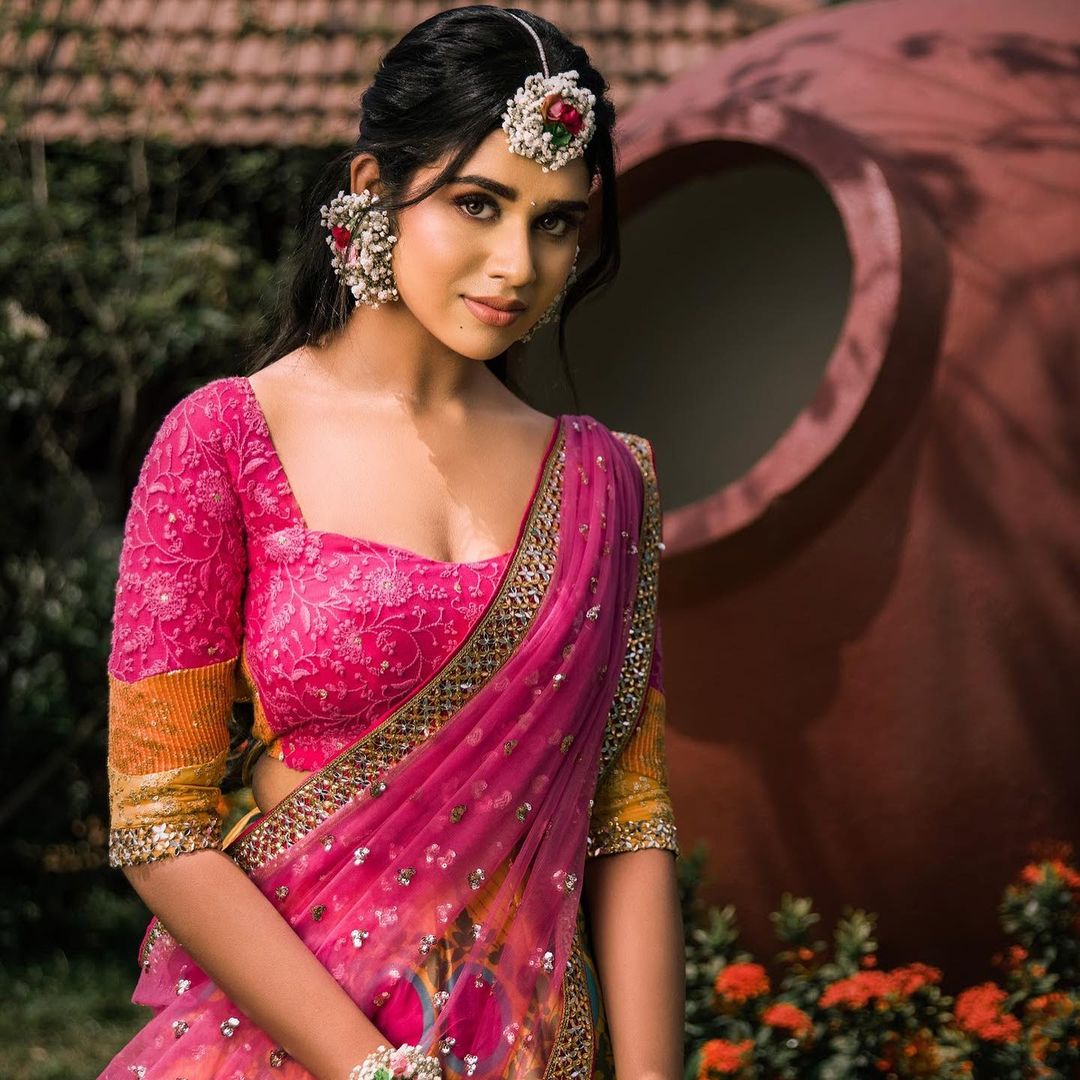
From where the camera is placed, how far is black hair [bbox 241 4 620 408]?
1442mm

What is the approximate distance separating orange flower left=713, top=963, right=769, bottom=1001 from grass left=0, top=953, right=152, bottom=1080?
1.81 m

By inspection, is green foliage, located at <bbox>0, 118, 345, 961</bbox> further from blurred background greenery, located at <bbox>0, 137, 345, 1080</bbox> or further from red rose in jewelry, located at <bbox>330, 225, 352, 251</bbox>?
red rose in jewelry, located at <bbox>330, 225, 352, 251</bbox>

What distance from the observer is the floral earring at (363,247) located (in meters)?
1.49

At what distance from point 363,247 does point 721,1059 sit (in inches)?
57.4

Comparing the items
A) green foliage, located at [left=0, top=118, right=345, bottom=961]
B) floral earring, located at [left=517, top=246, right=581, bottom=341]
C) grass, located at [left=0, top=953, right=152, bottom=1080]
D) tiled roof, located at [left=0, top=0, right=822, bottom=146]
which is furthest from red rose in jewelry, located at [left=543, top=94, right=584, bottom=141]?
tiled roof, located at [left=0, top=0, right=822, bottom=146]

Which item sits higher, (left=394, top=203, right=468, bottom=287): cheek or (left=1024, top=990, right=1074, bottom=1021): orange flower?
(left=394, top=203, right=468, bottom=287): cheek

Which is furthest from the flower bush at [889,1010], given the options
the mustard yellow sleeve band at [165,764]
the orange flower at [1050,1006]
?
the mustard yellow sleeve band at [165,764]

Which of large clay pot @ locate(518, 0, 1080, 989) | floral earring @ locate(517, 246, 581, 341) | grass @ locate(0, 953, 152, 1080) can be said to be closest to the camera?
floral earring @ locate(517, 246, 581, 341)

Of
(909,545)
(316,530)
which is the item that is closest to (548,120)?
(316,530)

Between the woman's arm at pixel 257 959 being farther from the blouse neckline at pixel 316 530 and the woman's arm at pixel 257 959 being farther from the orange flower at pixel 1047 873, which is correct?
the orange flower at pixel 1047 873

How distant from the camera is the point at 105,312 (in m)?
4.98

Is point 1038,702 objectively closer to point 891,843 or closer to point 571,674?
point 891,843

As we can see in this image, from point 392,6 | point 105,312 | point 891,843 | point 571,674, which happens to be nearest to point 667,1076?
point 571,674

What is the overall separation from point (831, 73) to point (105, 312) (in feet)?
9.04
